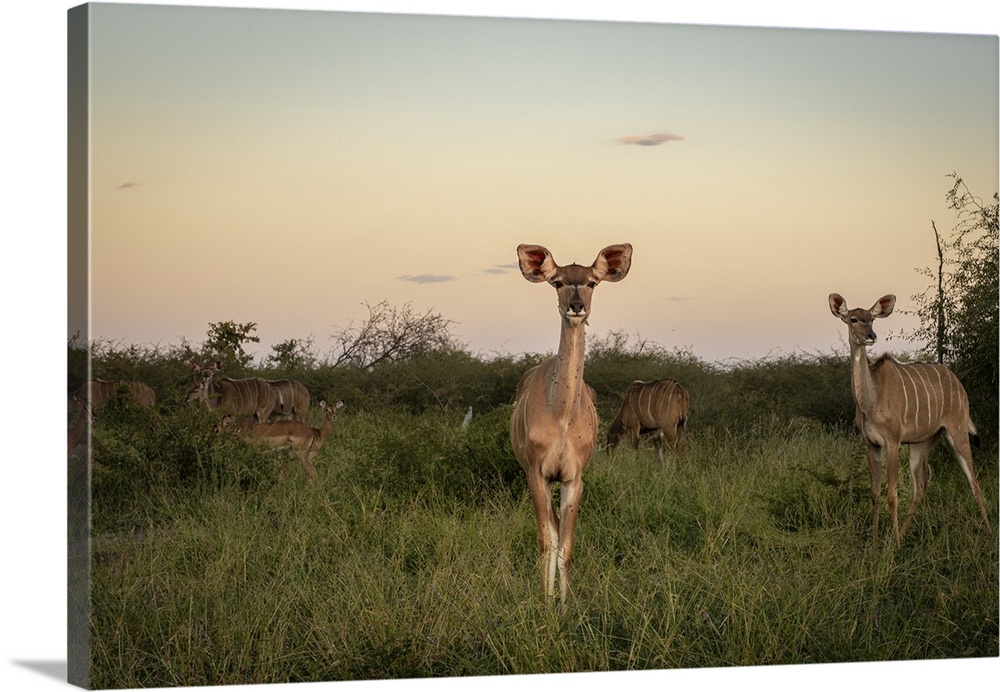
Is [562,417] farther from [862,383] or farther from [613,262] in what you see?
[862,383]

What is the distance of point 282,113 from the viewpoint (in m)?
8.35

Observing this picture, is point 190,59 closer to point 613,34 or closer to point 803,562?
point 613,34

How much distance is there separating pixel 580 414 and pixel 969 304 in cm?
270

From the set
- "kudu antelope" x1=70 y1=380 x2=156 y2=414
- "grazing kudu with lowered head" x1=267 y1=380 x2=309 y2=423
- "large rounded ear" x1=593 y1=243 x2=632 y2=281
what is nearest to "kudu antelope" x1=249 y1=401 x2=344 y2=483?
"kudu antelope" x1=70 y1=380 x2=156 y2=414

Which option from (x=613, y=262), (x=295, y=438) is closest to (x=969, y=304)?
(x=613, y=262)

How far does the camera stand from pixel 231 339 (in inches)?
→ 394

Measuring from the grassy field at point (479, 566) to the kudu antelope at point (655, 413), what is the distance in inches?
78.8

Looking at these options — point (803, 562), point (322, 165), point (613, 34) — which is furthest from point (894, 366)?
point (322, 165)

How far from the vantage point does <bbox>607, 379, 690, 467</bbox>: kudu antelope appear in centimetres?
1197

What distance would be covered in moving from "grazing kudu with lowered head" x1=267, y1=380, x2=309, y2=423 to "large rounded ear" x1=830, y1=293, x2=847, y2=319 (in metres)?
5.83

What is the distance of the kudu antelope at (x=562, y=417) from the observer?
298 inches

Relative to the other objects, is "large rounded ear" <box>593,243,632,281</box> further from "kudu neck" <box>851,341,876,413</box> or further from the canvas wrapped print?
"kudu neck" <box>851,341,876,413</box>

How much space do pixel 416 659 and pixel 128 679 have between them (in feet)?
4.44

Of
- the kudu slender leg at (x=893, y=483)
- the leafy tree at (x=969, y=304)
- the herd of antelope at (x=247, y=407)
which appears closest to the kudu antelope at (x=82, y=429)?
the herd of antelope at (x=247, y=407)
